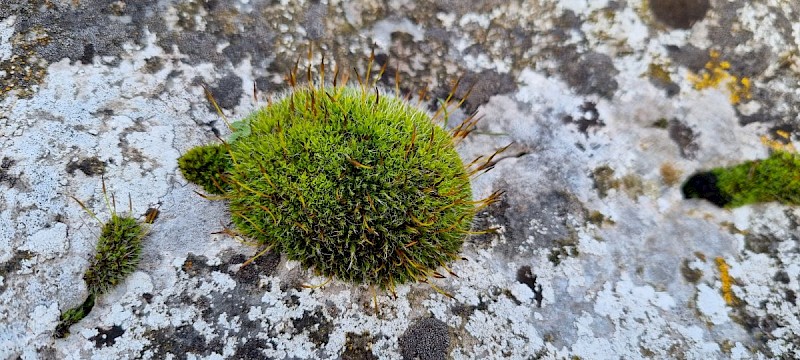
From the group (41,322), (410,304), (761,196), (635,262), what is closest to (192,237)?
(41,322)

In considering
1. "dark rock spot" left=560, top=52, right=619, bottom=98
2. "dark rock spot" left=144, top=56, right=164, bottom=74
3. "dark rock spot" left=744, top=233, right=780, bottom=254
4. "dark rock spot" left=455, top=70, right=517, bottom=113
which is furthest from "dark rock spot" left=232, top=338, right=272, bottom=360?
"dark rock spot" left=744, top=233, right=780, bottom=254

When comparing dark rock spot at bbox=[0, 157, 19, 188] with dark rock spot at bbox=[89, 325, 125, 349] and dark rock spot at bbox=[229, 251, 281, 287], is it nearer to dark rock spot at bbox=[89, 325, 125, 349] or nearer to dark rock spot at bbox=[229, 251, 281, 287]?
dark rock spot at bbox=[89, 325, 125, 349]

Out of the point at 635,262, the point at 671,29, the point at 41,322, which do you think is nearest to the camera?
the point at 41,322

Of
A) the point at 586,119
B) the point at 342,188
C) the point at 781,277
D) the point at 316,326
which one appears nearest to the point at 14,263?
the point at 316,326

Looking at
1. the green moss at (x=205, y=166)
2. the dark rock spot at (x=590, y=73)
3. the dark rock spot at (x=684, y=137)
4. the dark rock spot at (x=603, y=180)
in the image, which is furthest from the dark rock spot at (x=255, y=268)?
the dark rock spot at (x=684, y=137)

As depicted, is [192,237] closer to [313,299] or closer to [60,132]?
[313,299]

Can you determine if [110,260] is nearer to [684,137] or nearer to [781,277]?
[684,137]
